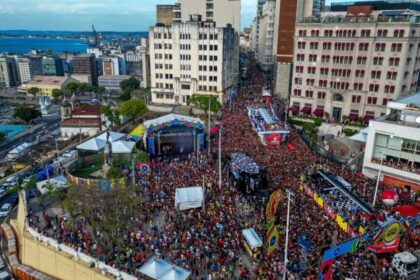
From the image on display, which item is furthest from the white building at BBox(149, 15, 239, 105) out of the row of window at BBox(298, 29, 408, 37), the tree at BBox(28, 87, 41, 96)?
the tree at BBox(28, 87, 41, 96)

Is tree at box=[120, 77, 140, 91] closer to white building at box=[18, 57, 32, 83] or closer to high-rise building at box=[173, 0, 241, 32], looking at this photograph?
high-rise building at box=[173, 0, 241, 32]

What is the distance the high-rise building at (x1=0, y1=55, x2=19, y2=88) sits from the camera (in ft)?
518

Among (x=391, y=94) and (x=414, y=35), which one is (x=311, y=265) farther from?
(x=414, y=35)

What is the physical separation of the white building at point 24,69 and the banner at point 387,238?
589 ft

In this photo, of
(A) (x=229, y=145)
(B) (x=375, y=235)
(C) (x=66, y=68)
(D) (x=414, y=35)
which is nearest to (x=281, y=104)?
(D) (x=414, y=35)

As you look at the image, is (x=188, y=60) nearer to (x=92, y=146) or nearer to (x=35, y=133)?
(x=92, y=146)

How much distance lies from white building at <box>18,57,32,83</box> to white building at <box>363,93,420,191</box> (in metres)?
171

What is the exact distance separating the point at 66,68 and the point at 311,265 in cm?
19972

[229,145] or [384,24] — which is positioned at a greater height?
[384,24]

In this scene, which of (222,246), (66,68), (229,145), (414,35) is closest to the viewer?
(222,246)

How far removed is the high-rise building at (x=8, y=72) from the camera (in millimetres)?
157875

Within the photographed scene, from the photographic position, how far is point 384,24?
54.1 meters

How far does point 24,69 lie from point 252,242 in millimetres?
178351

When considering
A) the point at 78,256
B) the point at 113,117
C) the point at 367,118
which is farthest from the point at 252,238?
the point at 367,118
